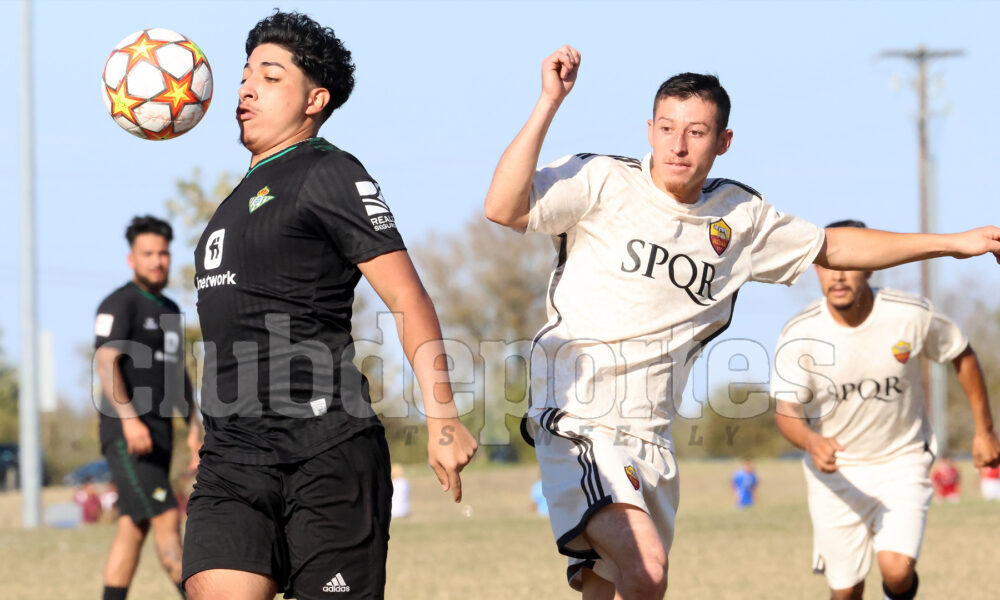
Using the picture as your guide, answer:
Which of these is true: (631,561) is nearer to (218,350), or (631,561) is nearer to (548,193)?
(548,193)

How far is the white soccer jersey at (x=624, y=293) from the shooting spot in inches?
205

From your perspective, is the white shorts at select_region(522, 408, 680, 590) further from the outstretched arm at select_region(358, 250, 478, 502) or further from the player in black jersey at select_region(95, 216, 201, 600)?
the player in black jersey at select_region(95, 216, 201, 600)

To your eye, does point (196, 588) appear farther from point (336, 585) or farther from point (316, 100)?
point (316, 100)

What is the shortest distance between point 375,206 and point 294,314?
45cm

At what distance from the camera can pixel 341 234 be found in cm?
404

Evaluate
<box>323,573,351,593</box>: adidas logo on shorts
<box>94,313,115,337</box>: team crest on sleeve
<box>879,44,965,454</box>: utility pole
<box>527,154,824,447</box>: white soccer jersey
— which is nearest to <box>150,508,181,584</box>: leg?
<box>94,313,115,337</box>: team crest on sleeve

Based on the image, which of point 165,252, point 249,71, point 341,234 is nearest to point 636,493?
point 341,234

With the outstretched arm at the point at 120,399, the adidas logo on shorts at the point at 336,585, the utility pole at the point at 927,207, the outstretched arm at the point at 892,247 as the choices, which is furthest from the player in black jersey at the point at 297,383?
the utility pole at the point at 927,207

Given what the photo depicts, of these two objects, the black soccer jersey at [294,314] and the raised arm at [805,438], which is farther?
the raised arm at [805,438]

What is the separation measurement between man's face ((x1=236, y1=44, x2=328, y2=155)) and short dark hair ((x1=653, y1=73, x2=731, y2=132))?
177cm

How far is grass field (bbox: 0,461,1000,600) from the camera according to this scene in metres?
10.3

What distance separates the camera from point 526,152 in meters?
4.77

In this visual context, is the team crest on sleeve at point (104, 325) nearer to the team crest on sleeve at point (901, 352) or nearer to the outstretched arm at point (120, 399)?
the outstretched arm at point (120, 399)

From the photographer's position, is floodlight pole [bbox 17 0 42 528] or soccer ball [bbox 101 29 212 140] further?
floodlight pole [bbox 17 0 42 528]
